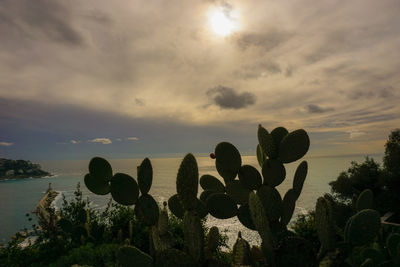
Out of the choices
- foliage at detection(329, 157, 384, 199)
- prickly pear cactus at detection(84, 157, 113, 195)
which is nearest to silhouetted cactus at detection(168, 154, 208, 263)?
prickly pear cactus at detection(84, 157, 113, 195)

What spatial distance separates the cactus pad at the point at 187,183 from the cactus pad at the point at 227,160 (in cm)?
85

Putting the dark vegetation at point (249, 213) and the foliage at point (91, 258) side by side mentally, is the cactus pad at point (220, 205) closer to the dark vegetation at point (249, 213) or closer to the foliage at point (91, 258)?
the dark vegetation at point (249, 213)

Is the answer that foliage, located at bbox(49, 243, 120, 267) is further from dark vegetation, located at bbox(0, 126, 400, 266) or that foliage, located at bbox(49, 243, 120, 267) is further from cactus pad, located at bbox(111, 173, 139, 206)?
cactus pad, located at bbox(111, 173, 139, 206)

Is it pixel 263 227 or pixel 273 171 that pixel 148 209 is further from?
pixel 273 171

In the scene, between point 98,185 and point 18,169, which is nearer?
point 98,185

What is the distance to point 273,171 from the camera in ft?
7.27

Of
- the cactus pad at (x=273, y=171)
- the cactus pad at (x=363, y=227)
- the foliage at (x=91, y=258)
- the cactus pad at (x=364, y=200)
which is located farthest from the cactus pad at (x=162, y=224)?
the foliage at (x=91, y=258)

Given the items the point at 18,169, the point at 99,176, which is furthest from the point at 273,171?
the point at 18,169

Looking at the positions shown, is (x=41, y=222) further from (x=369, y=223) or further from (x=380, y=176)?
(x=380, y=176)

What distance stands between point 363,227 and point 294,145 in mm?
803

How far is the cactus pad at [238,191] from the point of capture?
2.38 m

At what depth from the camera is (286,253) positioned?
4.41ft

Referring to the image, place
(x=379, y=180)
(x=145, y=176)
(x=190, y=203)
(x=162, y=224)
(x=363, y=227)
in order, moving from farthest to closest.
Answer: (x=379, y=180)
(x=145, y=176)
(x=162, y=224)
(x=363, y=227)
(x=190, y=203)

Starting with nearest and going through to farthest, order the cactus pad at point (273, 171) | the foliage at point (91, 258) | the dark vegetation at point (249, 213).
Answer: the dark vegetation at point (249, 213), the cactus pad at point (273, 171), the foliage at point (91, 258)
